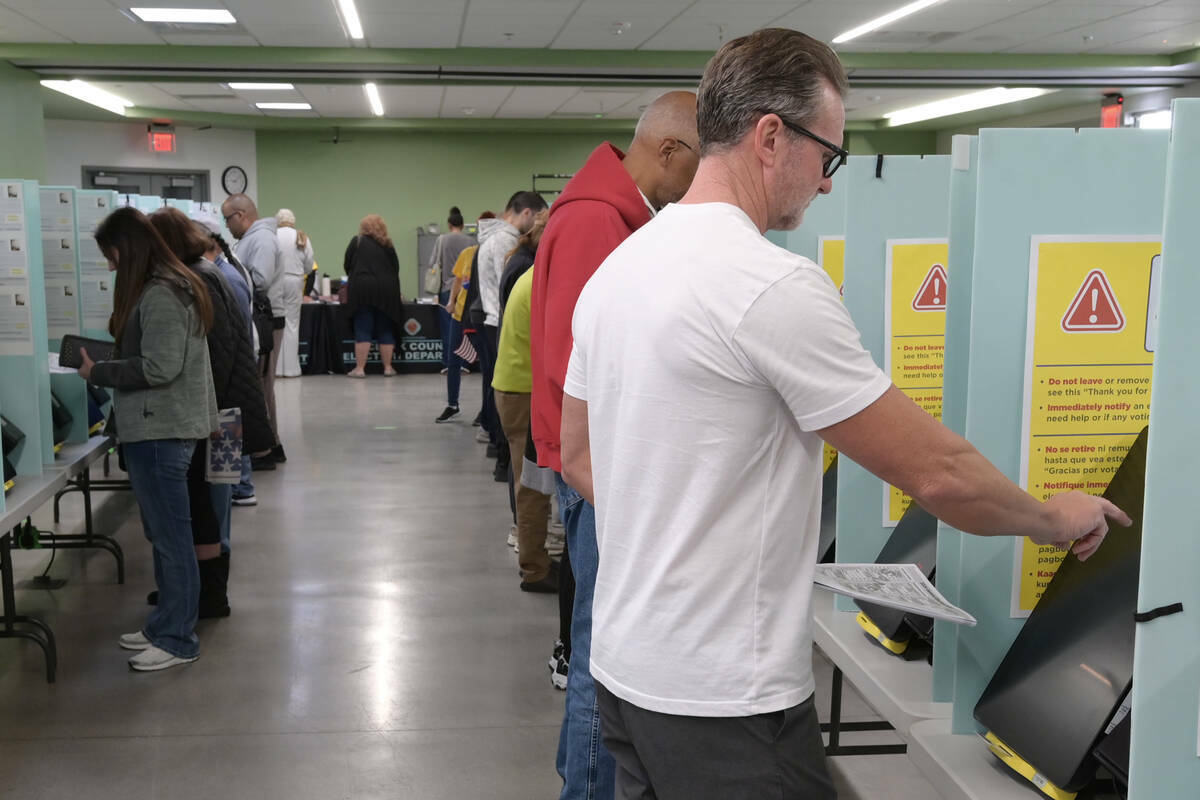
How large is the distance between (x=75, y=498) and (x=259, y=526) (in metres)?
1.40

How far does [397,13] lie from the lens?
345 inches

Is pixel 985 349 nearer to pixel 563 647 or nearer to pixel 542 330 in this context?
pixel 542 330

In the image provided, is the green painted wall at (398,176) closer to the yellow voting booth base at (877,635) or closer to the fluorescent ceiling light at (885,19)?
the fluorescent ceiling light at (885,19)

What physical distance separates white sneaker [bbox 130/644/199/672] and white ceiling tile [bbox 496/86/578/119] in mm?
9407

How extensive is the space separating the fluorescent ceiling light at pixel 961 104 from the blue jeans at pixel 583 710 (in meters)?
11.7

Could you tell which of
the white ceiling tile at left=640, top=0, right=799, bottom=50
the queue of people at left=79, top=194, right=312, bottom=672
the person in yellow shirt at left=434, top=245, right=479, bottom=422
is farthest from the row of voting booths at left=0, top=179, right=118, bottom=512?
the white ceiling tile at left=640, top=0, right=799, bottom=50

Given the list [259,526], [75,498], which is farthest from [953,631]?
[75,498]

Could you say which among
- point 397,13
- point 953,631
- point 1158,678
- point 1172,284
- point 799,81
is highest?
point 397,13

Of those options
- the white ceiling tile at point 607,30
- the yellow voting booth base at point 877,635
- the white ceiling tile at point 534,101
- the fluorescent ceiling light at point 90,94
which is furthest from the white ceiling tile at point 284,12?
the yellow voting booth base at point 877,635

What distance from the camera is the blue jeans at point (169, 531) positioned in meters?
3.34

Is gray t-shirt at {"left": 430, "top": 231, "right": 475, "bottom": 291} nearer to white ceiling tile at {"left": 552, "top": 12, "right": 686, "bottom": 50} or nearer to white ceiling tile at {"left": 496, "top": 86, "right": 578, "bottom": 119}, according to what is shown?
white ceiling tile at {"left": 552, "top": 12, "right": 686, "bottom": 50}

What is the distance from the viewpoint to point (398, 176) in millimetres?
16328

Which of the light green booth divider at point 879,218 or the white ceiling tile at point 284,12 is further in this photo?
the white ceiling tile at point 284,12

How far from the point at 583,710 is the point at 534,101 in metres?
12.6
